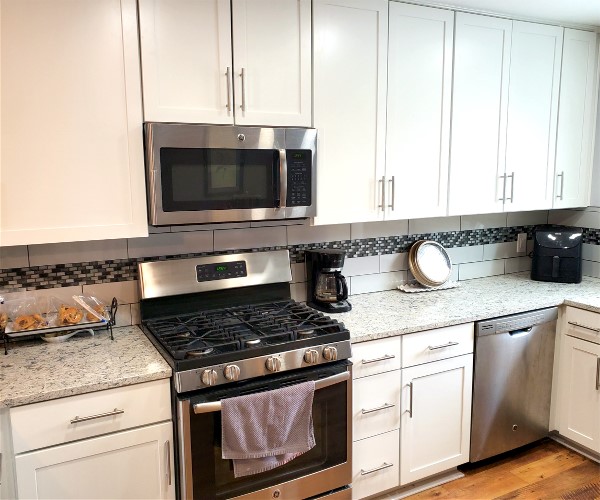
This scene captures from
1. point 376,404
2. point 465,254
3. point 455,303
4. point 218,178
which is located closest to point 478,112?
point 465,254

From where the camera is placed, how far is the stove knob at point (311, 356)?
2.00 meters

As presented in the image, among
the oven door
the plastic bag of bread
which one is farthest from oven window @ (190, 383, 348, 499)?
the plastic bag of bread

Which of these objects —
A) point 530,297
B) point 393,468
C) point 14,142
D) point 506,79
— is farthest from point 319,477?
point 506,79

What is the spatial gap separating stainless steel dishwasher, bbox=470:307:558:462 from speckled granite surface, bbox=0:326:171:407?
1.52 m

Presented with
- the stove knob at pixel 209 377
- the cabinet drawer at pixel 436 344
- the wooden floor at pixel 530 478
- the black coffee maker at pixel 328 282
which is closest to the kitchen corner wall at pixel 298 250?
the black coffee maker at pixel 328 282

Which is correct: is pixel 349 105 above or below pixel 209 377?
above

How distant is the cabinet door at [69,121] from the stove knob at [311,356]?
0.82 meters

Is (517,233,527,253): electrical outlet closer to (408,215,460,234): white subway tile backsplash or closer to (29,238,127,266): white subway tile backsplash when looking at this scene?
(408,215,460,234): white subway tile backsplash

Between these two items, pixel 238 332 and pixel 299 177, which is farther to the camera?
pixel 299 177

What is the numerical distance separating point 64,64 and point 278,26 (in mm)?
831

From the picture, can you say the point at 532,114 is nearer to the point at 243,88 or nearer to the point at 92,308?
the point at 243,88

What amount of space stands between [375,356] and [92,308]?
119 cm

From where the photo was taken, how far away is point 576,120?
3033 millimetres

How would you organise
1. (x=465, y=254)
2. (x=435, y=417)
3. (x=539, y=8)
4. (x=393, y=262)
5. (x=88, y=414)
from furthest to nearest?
(x=465, y=254) → (x=393, y=262) → (x=539, y=8) → (x=435, y=417) → (x=88, y=414)
